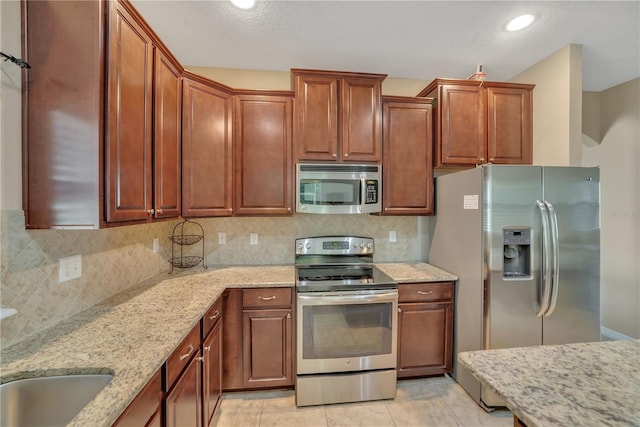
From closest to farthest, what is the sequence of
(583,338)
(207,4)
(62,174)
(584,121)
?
(62,174)
(207,4)
(583,338)
(584,121)

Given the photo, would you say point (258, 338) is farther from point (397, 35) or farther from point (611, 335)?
point (611, 335)

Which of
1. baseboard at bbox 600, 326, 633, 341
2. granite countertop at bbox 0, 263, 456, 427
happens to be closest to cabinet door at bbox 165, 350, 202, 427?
granite countertop at bbox 0, 263, 456, 427

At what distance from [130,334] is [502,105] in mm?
3252

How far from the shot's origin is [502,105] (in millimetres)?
2455

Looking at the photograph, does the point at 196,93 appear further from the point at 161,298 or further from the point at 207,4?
the point at 161,298

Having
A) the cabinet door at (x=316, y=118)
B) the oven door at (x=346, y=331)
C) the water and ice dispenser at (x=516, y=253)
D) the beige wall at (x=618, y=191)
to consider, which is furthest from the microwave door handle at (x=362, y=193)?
the beige wall at (x=618, y=191)

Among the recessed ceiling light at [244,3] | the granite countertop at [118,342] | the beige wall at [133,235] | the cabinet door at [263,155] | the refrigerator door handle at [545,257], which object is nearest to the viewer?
the granite countertop at [118,342]

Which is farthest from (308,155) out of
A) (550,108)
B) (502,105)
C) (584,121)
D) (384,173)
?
(584,121)

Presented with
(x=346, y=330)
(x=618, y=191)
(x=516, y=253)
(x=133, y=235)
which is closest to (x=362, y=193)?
(x=346, y=330)

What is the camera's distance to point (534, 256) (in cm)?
190

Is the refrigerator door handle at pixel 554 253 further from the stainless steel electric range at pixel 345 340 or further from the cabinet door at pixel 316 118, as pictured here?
the cabinet door at pixel 316 118

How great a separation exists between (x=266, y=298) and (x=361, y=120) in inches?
67.1

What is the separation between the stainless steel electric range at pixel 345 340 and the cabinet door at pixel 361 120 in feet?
3.64

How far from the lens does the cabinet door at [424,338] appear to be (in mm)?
2178
